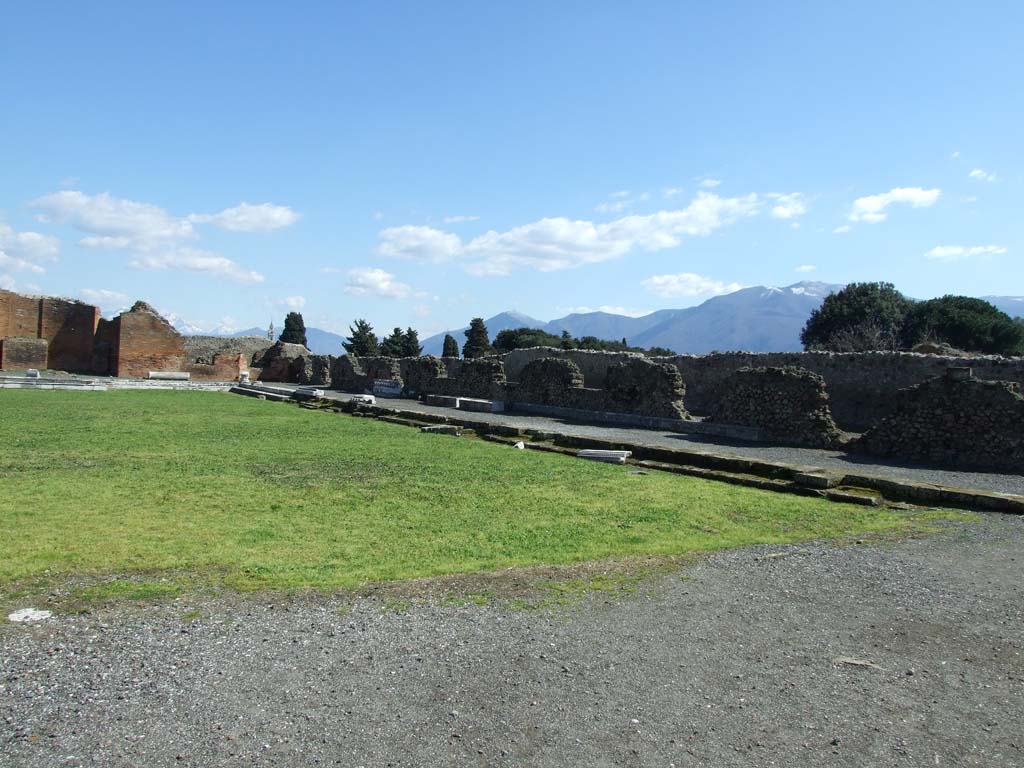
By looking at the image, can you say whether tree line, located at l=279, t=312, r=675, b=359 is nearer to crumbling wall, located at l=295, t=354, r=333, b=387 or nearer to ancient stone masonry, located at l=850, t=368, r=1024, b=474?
crumbling wall, located at l=295, t=354, r=333, b=387

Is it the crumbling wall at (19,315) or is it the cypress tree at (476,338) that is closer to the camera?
the crumbling wall at (19,315)

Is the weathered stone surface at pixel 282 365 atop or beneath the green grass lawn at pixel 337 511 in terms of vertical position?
atop

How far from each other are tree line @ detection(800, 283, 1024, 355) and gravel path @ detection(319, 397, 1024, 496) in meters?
→ 27.4

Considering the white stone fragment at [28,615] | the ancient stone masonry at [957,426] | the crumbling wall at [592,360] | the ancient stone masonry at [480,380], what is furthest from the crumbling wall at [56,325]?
the ancient stone masonry at [957,426]

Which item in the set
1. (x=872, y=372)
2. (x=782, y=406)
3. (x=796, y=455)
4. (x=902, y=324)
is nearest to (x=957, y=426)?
(x=796, y=455)

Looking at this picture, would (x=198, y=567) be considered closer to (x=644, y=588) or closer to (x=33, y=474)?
(x=644, y=588)

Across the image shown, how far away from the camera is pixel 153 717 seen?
126 inches

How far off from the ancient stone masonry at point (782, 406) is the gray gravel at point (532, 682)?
31.8 ft

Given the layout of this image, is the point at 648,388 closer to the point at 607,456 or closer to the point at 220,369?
the point at 607,456

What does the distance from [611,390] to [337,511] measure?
13.5 meters

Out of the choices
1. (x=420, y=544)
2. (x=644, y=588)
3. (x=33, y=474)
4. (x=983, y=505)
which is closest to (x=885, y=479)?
(x=983, y=505)

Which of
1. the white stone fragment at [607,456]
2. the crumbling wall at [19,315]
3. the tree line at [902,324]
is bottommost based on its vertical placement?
the white stone fragment at [607,456]

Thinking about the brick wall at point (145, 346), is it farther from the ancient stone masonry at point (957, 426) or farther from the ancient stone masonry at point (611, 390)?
the ancient stone masonry at point (957, 426)

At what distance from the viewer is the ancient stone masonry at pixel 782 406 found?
47.9 ft
